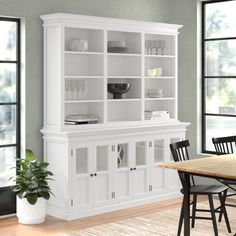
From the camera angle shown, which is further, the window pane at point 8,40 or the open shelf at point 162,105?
the open shelf at point 162,105

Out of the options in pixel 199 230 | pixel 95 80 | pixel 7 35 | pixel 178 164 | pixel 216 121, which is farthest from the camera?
pixel 216 121

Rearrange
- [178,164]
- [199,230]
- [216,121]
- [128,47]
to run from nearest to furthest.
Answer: [178,164], [199,230], [128,47], [216,121]

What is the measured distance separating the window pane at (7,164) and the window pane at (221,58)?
118 inches

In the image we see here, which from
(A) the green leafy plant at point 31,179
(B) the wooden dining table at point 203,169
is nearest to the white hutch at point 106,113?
(A) the green leafy plant at point 31,179

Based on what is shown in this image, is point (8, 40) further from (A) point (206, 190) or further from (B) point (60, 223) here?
(A) point (206, 190)

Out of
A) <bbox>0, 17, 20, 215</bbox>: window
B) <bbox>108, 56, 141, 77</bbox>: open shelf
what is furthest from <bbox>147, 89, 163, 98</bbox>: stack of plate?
<bbox>0, 17, 20, 215</bbox>: window

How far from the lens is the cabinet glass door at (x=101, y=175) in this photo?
6266mm

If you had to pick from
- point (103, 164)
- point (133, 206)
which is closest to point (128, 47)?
point (103, 164)

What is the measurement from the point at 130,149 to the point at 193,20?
219 cm

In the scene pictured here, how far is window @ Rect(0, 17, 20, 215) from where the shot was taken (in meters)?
6.09

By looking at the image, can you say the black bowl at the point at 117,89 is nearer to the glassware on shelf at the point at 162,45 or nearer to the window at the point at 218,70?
the glassware on shelf at the point at 162,45

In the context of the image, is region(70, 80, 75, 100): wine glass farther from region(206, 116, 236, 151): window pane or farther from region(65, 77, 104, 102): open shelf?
region(206, 116, 236, 151): window pane

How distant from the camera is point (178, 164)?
190 inches

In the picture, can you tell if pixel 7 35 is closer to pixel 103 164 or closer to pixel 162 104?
pixel 103 164
